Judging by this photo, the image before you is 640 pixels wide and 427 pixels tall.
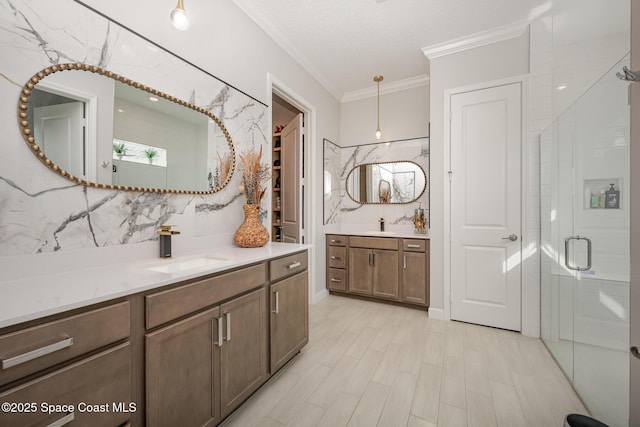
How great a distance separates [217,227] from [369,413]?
1603 millimetres

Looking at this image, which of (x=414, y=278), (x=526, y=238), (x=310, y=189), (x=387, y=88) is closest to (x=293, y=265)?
(x=310, y=189)

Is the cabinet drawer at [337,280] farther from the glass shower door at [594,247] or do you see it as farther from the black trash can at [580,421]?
the black trash can at [580,421]

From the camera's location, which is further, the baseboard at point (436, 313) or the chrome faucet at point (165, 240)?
the baseboard at point (436, 313)

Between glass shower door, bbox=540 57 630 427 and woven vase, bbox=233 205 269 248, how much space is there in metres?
2.06

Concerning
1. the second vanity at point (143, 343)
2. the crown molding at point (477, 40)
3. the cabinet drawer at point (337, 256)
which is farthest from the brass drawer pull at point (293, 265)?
the crown molding at point (477, 40)

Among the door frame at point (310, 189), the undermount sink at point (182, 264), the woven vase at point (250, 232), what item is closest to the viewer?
the undermount sink at point (182, 264)

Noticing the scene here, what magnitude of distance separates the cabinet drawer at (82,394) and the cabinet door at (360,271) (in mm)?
2802

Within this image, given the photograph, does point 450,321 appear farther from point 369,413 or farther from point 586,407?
point 369,413

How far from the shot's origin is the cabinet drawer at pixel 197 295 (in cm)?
112

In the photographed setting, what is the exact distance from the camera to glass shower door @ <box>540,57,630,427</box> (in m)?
1.28

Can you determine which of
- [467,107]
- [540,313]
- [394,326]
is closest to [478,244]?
[540,313]

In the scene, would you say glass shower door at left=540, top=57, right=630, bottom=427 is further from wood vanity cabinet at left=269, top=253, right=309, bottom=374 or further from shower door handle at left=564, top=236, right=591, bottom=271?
wood vanity cabinet at left=269, top=253, right=309, bottom=374

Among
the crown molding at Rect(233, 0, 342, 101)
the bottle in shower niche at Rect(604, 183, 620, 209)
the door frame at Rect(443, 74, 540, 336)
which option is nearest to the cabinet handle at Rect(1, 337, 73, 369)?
the bottle in shower niche at Rect(604, 183, 620, 209)

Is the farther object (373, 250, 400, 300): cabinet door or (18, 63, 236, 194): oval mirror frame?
(373, 250, 400, 300): cabinet door
